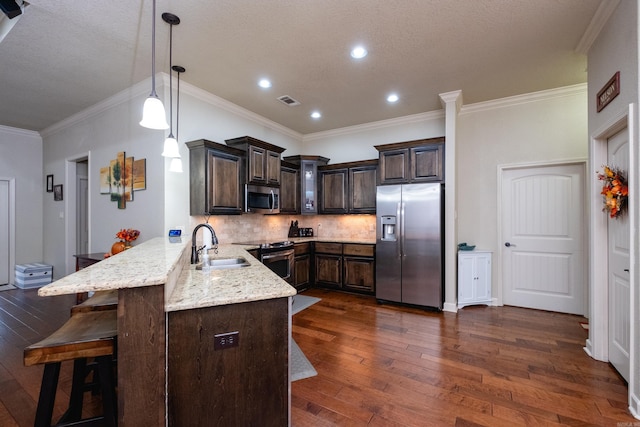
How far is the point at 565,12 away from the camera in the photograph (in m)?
2.46

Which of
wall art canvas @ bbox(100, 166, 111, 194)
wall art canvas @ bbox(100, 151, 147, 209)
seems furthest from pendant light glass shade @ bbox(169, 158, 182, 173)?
wall art canvas @ bbox(100, 166, 111, 194)

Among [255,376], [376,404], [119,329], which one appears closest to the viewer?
[119,329]

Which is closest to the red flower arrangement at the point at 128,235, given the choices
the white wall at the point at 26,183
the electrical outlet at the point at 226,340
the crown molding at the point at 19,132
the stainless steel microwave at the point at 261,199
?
the stainless steel microwave at the point at 261,199

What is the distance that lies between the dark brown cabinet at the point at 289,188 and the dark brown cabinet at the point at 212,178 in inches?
43.4

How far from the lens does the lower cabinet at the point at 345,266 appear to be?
4705mm

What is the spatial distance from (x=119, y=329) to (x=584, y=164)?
204 inches

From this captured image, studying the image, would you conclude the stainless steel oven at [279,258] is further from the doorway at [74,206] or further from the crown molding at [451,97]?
the doorway at [74,206]

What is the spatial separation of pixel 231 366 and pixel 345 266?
11.7 feet

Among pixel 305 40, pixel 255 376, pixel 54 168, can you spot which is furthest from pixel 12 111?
pixel 255 376

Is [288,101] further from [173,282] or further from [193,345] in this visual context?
[193,345]

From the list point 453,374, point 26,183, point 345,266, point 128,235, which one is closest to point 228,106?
point 128,235

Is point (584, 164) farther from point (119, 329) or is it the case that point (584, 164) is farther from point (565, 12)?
point (119, 329)

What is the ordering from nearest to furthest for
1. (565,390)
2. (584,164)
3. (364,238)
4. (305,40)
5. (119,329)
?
1. (119,329)
2. (565,390)
3. (305,40)
4. (584,164)
5. (364,238)

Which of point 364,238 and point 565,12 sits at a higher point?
point 565,12
